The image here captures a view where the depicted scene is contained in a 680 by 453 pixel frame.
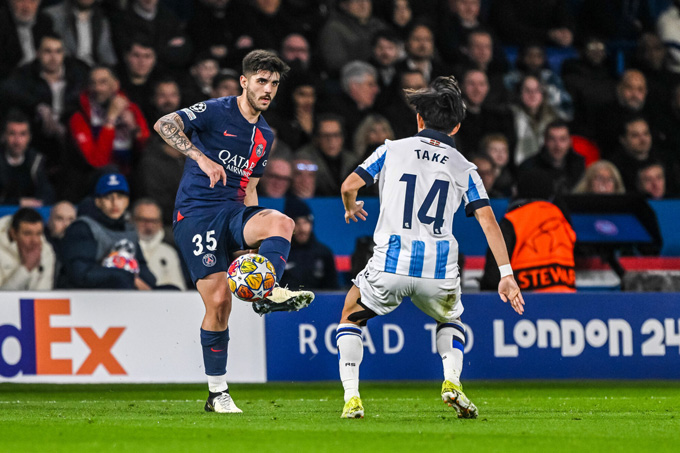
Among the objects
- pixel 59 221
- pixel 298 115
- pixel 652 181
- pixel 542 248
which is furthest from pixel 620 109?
pixel 59 221

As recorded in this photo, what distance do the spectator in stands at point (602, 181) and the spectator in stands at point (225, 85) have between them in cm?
378

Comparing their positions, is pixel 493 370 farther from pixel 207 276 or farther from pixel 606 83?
pixel 606 83

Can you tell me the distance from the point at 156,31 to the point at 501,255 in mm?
7112

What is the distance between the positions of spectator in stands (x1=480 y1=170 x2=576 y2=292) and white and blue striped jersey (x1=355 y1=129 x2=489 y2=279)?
298cm

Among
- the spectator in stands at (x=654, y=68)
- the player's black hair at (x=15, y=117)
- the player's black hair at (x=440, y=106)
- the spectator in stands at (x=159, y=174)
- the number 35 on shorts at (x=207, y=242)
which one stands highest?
the spectator in stands at (x=654, y=68)

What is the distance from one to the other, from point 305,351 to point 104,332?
1660 mm

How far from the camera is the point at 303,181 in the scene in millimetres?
11219

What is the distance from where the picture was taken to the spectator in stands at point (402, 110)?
1218cm

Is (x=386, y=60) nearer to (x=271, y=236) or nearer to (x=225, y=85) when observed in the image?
(x=225, y=85)

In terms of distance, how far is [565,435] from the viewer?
18.1ft

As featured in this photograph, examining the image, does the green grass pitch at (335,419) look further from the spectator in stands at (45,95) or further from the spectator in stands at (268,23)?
the spectator in stands at (268,23)

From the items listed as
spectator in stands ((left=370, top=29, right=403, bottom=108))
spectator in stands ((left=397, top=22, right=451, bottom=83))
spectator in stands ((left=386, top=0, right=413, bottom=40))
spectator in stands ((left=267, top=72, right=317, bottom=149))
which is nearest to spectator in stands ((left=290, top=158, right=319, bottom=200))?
spectator in stands ((left=267, top=72, right=317, bottom=149))

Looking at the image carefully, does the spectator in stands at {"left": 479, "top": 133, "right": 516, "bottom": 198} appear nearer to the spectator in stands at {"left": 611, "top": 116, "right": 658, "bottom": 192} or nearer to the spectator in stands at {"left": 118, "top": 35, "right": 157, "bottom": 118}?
the spectator in stands at {"left": 611, "top": 116, "right": 658, "bottom": 192}

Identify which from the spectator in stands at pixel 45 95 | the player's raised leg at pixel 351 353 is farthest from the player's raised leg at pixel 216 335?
the spectator in stands at pixel 45 95
